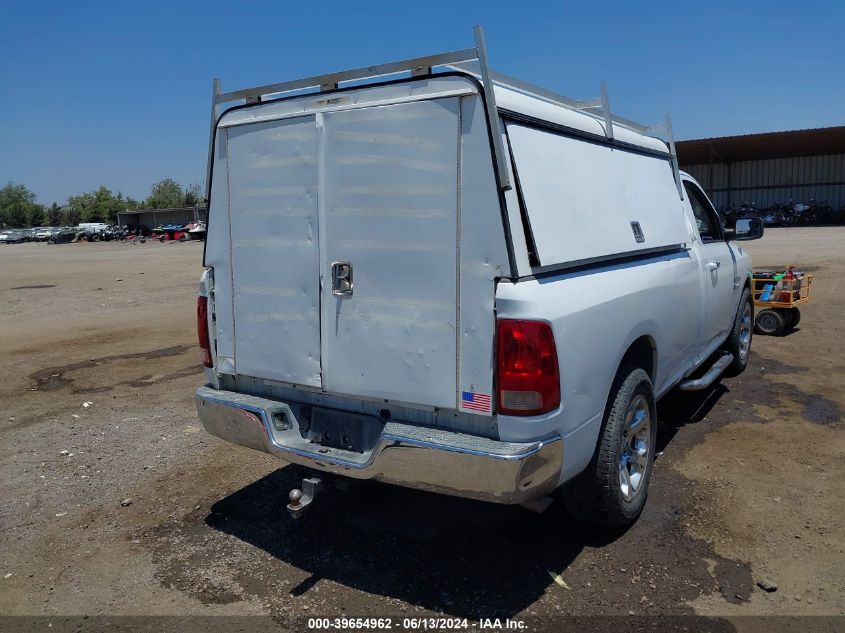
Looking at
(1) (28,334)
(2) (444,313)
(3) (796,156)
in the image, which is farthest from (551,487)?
(3) (796,156)

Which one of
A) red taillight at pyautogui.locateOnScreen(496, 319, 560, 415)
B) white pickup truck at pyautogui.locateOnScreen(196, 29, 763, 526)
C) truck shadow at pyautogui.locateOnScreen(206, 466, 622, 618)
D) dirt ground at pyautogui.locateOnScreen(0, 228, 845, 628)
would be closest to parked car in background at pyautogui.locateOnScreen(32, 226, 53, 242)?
dirt ground at pyautogui.locateOnScreen(0, 228, 845, 628)

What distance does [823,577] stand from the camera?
344cm

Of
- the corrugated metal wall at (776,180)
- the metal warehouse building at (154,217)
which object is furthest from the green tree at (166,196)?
the corrugated metal wall at (776,180)

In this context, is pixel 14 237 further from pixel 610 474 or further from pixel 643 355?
pixel 610 474

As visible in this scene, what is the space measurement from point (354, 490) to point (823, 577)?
2.72 m

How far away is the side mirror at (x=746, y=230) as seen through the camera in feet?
21.1

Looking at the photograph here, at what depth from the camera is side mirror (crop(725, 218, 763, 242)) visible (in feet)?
21.1

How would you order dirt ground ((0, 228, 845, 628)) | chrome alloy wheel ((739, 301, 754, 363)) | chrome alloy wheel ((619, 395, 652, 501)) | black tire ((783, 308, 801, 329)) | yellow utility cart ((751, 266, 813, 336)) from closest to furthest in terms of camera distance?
1. dirt ground ((0, 228, 845, 628))
2. chrome alloy wheel ((619, 395, 652, 501))
3. chrome alloy wheel ((739, 301, 754, 363))
4. yellow utility cart ((751, 266, 813, 336))
5. black tire ((783, 308, 801, 329))

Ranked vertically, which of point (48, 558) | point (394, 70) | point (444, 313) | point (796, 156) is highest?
point (796, 156)

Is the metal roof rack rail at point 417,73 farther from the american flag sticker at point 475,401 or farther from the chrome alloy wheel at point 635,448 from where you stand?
the chrome alloy wheel at point 635,448

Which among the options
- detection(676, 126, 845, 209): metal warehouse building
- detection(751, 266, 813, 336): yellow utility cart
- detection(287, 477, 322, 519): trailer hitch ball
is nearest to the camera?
detection(287, 477, 322, 519): trailer hitch ball

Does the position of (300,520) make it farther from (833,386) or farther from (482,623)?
(833,386)

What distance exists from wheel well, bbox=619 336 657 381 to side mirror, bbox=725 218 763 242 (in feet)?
9.16

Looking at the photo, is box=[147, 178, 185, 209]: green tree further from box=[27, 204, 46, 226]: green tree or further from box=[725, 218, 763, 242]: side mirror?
box=[725, 218, 763, 242]: side mirror
